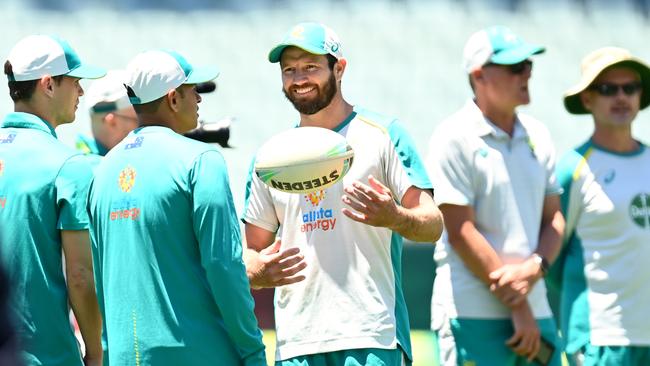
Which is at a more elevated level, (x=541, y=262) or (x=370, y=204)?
(x=370, y=204)

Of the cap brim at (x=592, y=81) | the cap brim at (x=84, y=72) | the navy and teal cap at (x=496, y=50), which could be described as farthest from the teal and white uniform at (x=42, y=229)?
the cap brim at (x=592, y=81)

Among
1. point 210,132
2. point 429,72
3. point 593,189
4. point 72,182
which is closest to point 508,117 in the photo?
point 593,189

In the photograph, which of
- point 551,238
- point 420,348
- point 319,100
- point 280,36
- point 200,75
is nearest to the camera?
point 200,75

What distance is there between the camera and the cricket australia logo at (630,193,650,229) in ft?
21.1

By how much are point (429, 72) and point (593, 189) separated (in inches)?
254

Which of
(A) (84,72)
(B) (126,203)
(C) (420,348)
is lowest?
(C) (420,348)

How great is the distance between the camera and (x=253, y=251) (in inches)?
212

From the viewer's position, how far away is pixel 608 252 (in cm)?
645

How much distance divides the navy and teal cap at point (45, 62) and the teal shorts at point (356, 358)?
1506 mm

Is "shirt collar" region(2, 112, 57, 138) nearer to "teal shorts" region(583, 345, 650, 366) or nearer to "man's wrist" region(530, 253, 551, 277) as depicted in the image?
"man's wrist" region(530, 253, 551, 277)

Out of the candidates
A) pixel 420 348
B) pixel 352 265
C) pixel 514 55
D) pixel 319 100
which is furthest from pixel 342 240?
pixel 420 348

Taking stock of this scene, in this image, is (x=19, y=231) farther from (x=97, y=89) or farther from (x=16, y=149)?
(x=97, y=89)

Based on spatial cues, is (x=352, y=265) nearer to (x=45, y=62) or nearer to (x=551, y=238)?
(x=551, y=238)

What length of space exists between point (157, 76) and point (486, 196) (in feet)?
6.39
